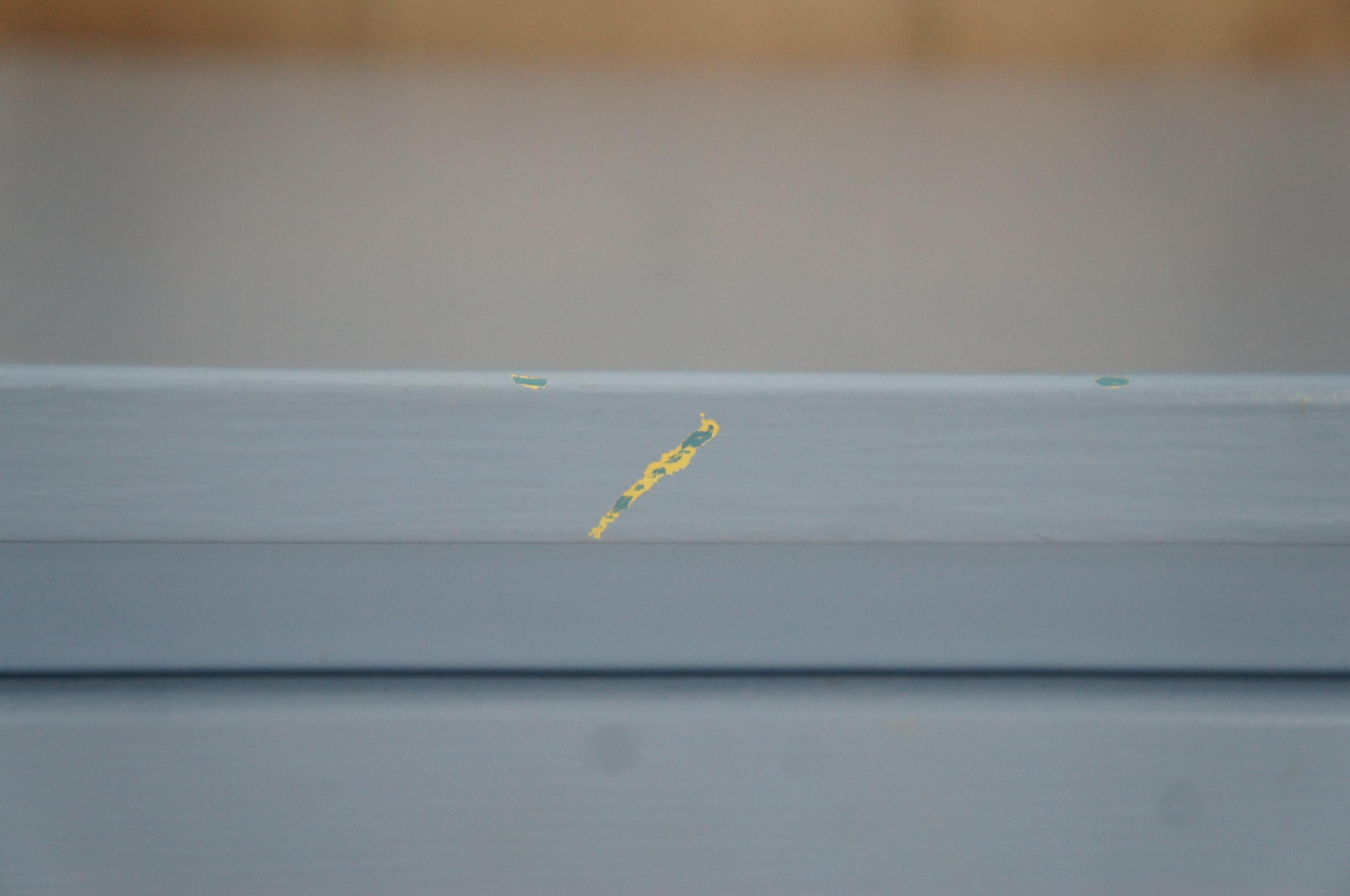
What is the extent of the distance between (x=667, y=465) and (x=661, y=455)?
1 cm

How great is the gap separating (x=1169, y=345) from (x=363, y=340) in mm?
954

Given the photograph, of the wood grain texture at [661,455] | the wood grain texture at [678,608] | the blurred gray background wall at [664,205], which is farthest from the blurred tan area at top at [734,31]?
the wood grain texture at [678,608]

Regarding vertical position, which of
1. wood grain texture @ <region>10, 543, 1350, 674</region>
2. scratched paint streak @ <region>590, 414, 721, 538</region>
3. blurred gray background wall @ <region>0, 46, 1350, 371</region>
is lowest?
wood grain texture @ <region>10, 543, 1350, 674</region>

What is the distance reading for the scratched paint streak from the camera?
2.81 feet

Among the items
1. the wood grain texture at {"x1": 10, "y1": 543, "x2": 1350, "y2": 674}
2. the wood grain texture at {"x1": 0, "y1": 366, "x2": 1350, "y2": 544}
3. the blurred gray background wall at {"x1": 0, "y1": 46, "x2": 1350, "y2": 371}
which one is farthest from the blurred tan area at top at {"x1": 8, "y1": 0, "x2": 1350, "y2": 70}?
the wood grain texture at {"x1": 10, "y1": 543, "x2": 1350, "y2": 674}

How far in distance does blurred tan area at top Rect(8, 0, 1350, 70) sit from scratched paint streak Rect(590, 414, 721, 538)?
439mm

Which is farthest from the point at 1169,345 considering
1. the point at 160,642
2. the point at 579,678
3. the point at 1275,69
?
the point at 160,642

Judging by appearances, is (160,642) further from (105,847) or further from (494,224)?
(494,224)

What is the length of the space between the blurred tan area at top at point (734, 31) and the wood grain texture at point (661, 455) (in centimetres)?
38

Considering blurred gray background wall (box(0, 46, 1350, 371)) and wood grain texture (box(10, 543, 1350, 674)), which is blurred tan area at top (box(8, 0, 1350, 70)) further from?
wood grain texture (box(10, 543, 1350, 674))

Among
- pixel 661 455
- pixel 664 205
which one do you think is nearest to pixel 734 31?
pixel 664 205

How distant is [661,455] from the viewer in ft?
2.81

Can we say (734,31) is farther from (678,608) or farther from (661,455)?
(678,608)

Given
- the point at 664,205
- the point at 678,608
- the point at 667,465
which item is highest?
the point at 664,205
